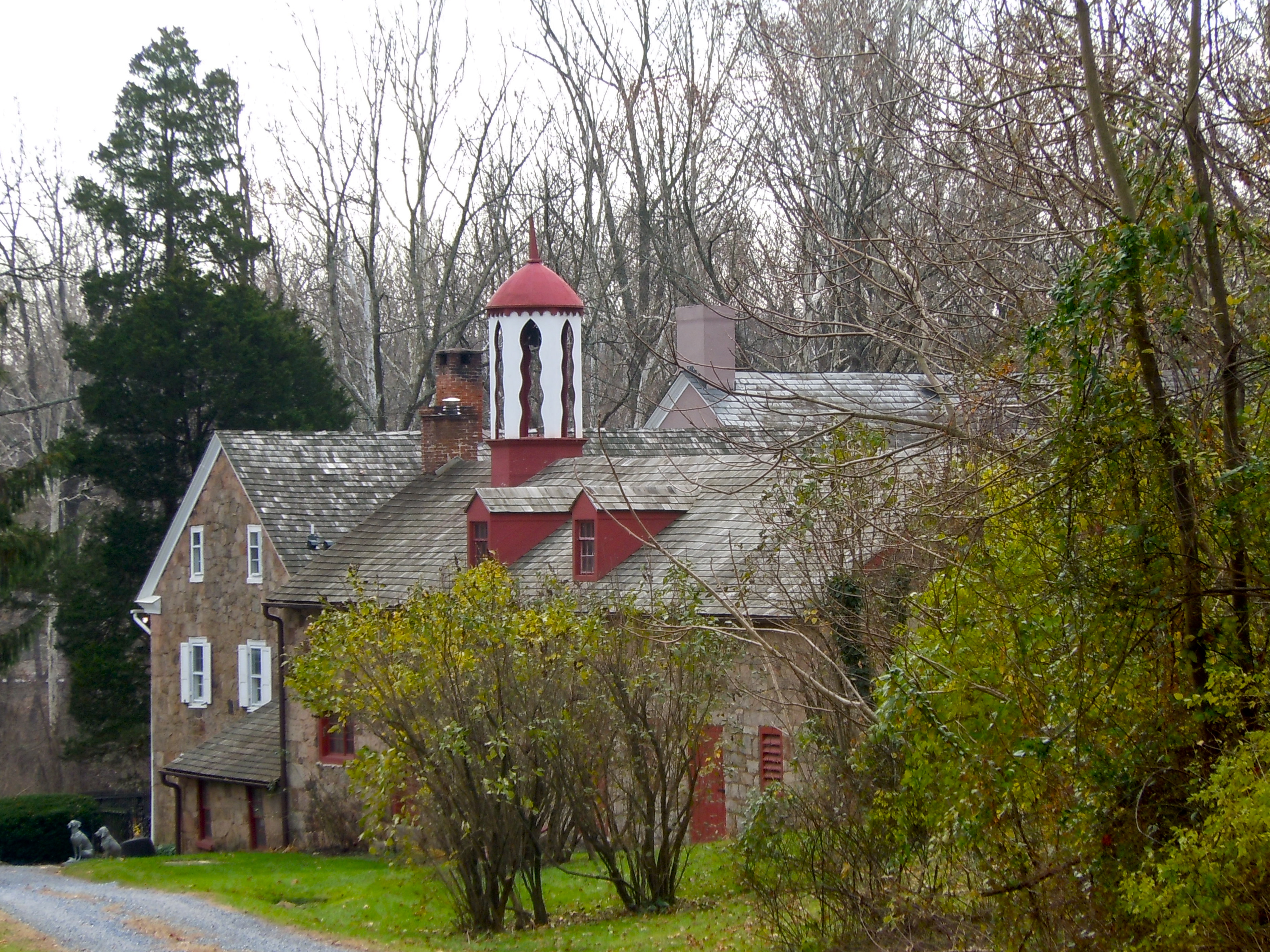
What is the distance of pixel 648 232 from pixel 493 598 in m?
24.4

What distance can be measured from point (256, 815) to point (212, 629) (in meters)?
4.26

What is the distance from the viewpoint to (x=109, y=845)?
2486 centimetres

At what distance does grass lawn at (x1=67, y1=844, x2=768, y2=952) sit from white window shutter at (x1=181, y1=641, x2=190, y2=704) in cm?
594

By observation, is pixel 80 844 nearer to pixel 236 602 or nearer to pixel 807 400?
pixel 236 602

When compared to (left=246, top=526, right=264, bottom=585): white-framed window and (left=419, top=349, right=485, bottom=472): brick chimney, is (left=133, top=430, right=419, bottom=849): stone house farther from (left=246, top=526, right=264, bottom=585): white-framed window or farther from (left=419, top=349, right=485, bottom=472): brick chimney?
(left=419, top=349, right=485, bottom=472): brick chimney

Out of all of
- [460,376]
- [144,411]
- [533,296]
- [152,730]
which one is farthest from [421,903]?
[144,411]

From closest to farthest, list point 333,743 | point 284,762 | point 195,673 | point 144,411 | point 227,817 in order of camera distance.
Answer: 1. point 333,743
2. point 284,762
3. point 227,817
4. point 195,673
5. point 144,411

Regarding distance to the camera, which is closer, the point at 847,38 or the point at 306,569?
the point at 306,569

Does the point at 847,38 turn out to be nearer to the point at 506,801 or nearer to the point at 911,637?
the point at 506,801

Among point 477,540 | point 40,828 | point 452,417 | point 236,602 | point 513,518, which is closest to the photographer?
point 513,518

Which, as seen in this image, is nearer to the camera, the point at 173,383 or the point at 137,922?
the point at 137,922

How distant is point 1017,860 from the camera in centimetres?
743

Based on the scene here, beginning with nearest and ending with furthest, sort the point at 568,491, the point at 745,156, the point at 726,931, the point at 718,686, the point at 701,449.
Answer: the point at 726,931, the point at 718,686, the point at 568,491, the point at 701,449, the point at 745,156

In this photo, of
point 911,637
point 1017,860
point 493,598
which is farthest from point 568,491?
Answer: point 1017,860
